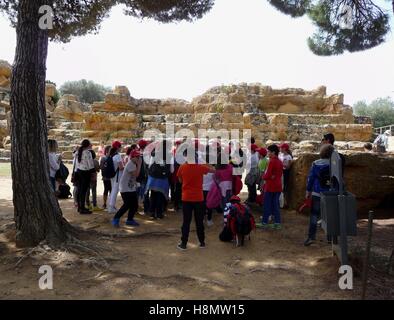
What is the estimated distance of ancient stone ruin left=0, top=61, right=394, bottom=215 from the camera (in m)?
8.58

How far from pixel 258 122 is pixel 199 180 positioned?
16.1m

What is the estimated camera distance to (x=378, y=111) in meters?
51.9

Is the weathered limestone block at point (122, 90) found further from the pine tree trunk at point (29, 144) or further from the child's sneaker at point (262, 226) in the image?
the pine tree trunk at point (29, 144)

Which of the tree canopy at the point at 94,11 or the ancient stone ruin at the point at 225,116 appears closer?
the tree canopy at the point at 94,11

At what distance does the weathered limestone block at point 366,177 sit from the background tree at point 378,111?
143 feet

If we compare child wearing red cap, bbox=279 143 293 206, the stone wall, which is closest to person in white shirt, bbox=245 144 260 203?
child wearing red cap, bbox=279 143 293 206

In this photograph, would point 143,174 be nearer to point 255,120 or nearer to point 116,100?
point 255,120

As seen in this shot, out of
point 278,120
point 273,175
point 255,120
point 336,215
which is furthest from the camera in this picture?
point 255,120

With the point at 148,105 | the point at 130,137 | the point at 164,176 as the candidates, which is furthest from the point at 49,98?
the point at 164,176

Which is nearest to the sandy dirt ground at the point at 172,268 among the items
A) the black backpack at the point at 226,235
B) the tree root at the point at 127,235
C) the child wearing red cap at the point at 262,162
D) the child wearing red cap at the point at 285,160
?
the tree root at the point at 127,235

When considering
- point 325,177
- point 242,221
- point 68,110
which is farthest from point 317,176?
point 68,110

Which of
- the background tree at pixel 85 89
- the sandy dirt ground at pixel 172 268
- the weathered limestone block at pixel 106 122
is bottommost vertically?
the sandy dirt ground at pixel 172 268

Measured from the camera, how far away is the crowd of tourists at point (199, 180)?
19.7ft

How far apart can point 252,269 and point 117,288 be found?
6.25 ft
